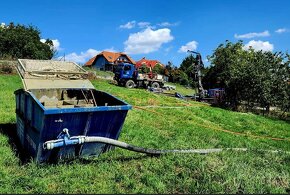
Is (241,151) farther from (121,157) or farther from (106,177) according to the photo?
(106,177)

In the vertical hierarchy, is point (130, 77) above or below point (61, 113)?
above

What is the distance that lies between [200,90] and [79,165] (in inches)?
1093

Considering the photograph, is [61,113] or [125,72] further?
[125,72]

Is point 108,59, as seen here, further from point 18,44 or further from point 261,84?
point 261,84

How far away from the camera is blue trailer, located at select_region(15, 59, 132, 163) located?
21.4ft

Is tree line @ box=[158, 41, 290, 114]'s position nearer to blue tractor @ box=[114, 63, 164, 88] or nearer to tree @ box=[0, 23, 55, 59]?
blue tractor @ box=[114, 63, 164, 88]

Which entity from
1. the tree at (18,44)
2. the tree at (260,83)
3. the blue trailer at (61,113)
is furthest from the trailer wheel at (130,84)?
the tree at (18,44)

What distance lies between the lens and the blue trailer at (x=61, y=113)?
6.52 metres

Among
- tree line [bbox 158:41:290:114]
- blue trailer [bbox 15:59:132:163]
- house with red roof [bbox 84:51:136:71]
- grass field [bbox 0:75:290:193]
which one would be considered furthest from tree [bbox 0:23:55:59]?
grass field [bbox 0:75:290:193]

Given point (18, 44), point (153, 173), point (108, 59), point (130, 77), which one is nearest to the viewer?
point (153, 173)

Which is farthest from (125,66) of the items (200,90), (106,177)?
(106,177)

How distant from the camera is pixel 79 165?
6.69 meters

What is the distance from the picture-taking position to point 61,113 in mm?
6426

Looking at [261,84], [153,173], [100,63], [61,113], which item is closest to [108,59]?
[100,63]
